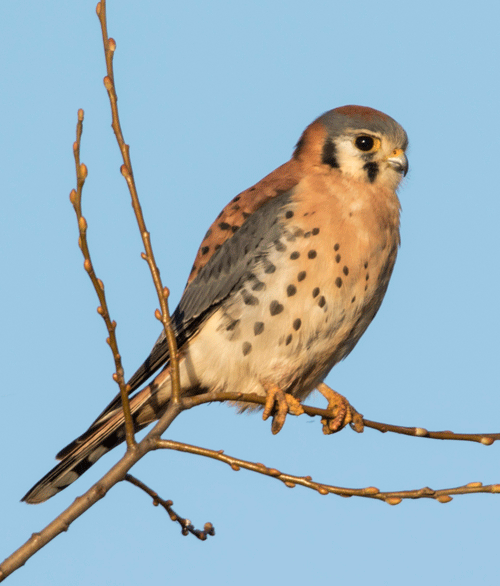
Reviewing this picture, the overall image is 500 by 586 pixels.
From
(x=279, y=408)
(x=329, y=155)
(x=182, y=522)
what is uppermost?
(x=329, y=155)

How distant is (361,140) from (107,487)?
97.6 inches

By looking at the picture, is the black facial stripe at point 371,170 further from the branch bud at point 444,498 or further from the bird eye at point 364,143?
the branch bud at point 444,498

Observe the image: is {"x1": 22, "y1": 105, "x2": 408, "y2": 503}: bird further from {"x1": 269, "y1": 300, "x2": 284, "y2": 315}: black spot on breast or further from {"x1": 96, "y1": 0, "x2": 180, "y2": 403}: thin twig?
{"x1": 96, "y1": 0, "x2": 180, "y2": 403}: thin twig

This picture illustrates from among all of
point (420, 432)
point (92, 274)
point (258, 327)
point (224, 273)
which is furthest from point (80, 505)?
point (224, 273)

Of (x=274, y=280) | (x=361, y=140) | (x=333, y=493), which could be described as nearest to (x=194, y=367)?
(x=274, y=280)

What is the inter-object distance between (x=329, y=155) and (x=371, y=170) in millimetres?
230

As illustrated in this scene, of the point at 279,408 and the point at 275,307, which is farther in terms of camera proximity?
the point at 275,307

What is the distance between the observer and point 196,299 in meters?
3.84

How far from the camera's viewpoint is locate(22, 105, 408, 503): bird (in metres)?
3.61

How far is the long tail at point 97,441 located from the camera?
3.34m

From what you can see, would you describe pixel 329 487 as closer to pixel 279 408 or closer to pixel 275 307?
pixel 279 408

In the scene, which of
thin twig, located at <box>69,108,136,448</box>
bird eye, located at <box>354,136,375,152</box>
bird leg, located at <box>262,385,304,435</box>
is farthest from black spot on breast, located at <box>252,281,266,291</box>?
thin twig, located at <box>69,108,136,448</box>

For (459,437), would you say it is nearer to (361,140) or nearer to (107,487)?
(107,487)

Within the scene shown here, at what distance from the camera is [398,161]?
13.0 ft
